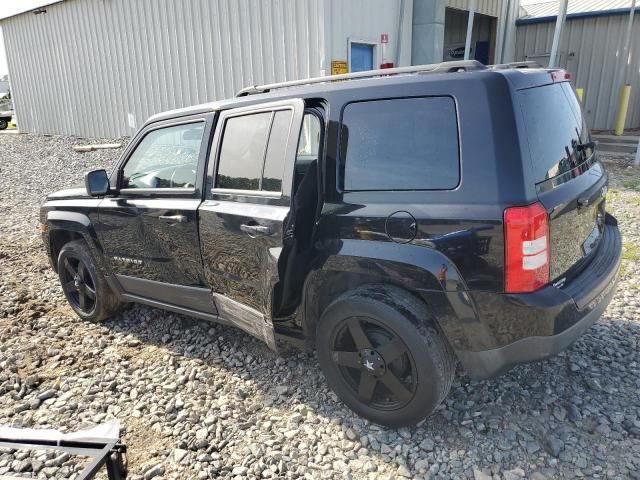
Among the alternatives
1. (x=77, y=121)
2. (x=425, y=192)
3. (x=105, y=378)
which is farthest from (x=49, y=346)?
(x=77, y=121)

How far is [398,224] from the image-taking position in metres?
2.43

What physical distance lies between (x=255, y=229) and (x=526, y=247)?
145 centimetres

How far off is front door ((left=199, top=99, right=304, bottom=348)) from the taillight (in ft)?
3.84

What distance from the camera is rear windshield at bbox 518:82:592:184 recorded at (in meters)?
2.31

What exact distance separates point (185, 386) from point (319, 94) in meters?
2.05

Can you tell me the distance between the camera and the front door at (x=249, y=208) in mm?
2812

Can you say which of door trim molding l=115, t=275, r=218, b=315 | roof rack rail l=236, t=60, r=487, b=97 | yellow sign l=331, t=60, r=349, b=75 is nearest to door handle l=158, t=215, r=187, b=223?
door trim molding l=115, t=275, r=218, b=315

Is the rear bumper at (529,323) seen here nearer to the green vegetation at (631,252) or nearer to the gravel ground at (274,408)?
the gravel ground at (274,408)

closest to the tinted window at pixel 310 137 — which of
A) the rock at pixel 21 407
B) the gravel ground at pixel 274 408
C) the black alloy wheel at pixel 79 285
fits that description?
the gravel ground at pixel 274 408

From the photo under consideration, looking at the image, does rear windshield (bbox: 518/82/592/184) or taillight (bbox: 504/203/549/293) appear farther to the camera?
rear windshield (bbox: 518/82/592/184)

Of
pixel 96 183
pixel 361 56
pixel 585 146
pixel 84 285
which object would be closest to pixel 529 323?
pixel 585 146

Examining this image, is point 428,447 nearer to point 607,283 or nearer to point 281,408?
point 281,408

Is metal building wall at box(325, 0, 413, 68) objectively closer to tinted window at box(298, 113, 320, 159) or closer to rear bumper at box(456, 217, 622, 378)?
tinted window at box(298, 113, 320, 159)

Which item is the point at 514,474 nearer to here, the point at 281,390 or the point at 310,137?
the point at 281,390
